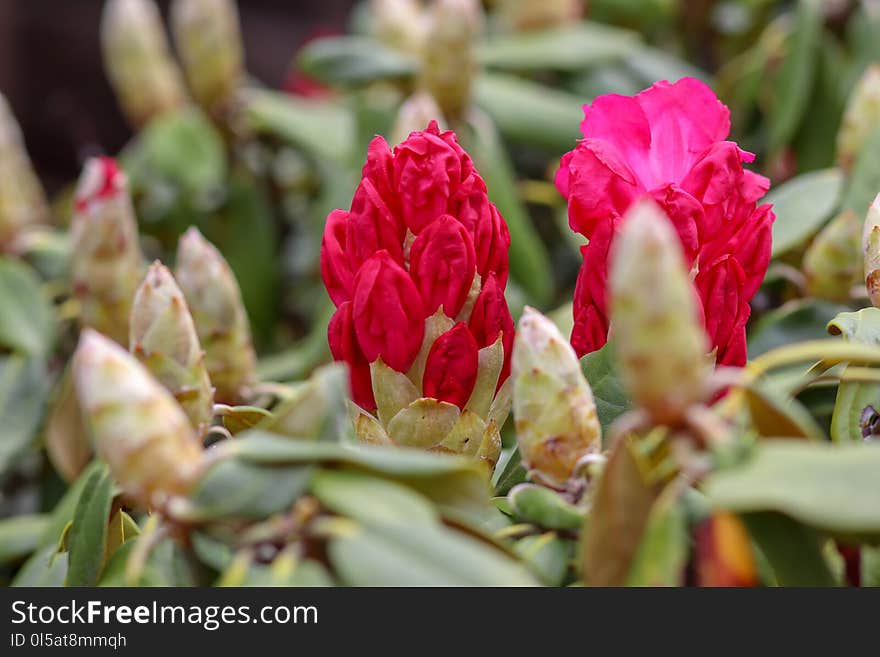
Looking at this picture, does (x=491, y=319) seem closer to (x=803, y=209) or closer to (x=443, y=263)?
(x=443, y=263)

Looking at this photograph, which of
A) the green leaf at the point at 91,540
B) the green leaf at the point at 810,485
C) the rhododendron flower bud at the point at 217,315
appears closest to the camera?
the green leaf at the point at 810,485

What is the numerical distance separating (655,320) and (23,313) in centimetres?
70

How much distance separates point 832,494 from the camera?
30 centimetres

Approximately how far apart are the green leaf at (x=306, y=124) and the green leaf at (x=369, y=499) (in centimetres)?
73

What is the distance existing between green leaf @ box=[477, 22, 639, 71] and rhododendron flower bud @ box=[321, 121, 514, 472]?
66cm

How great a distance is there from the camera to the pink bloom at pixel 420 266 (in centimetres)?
45

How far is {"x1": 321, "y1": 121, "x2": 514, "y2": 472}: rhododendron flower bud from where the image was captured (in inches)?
17.9

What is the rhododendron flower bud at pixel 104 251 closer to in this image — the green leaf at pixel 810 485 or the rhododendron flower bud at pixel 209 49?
the rhododendron flower bud at pixel 209 49

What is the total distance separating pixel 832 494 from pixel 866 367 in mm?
173

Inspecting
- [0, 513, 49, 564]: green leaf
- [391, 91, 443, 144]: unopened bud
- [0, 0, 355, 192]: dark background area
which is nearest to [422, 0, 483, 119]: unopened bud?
[391, 91, 443, 144]: unopened bud

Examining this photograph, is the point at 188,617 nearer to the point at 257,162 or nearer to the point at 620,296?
the point at 620,296

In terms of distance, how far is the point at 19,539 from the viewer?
2.50 ft

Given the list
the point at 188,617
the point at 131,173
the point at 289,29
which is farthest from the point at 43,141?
the point at 188,617

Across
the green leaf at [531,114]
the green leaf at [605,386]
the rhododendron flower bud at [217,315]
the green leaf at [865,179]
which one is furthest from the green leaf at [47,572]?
the green leaf at [531,114]
